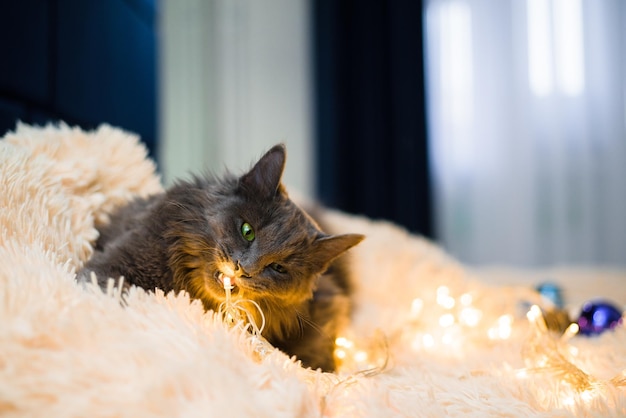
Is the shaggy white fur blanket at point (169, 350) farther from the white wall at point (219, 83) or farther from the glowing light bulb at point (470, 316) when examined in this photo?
the white wall at point (219, 83)

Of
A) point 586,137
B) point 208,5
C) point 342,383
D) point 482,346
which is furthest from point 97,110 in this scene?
point 586,137

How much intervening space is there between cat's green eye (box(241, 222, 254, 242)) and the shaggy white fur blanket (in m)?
0.20

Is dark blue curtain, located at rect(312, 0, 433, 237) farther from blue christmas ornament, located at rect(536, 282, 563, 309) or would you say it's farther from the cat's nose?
the cat's nose

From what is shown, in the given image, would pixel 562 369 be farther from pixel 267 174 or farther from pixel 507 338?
pixel 267 174

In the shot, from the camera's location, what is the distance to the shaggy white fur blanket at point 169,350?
60 centimetres

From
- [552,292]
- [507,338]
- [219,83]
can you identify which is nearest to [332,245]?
[507,338]

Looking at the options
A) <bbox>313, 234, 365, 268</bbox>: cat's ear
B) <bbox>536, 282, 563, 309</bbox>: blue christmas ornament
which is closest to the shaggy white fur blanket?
<bbox>313, 234, 365, 268</bbox>: cat's ear

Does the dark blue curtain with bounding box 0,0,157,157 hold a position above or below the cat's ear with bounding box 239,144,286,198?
above

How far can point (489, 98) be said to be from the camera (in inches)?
139

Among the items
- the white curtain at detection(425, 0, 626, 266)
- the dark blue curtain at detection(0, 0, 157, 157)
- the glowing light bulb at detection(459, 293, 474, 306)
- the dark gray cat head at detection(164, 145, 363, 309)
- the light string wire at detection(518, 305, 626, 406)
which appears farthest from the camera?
the white curtain at detection(425, 0, 626, 266)

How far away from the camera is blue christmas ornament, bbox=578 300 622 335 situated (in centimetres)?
143

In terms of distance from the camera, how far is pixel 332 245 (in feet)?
3.58

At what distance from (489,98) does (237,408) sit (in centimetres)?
345

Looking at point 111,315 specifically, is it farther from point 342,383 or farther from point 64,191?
point 64,191
